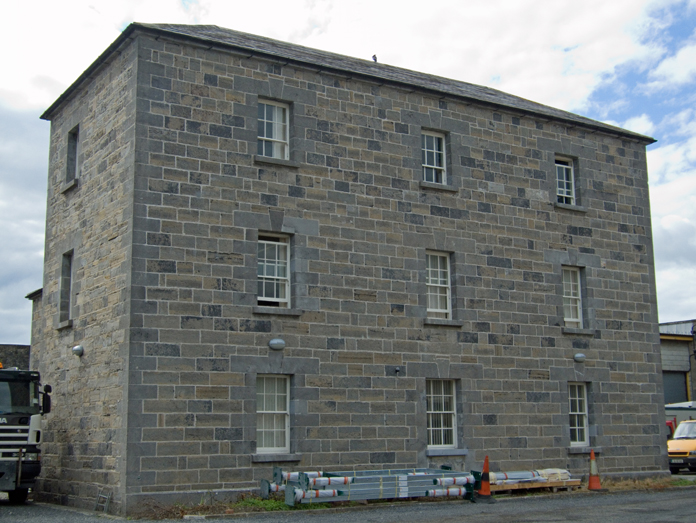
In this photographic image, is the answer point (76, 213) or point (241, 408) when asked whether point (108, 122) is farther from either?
point (241, 408)

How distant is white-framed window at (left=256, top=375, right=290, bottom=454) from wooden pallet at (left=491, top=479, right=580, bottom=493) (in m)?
4.89

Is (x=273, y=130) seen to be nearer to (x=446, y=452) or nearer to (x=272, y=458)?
(x=272, y=458)

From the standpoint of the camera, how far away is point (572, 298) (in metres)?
21.7

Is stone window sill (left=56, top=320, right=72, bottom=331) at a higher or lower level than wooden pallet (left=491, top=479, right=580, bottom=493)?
higher

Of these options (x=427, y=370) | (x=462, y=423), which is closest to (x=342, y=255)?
(x=427, y=370)

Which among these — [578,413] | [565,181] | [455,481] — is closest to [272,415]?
[455,481]

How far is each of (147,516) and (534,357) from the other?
10.4 meters

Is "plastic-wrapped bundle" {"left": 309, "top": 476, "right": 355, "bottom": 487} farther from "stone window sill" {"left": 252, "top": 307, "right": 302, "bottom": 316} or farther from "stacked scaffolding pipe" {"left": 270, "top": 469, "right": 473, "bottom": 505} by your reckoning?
"stone window sill" {"left": 252, "top": 307, "right": 302, "bottom": 316}

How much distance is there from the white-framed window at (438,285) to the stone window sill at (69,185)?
867cm

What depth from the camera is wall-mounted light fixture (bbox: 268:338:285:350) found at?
55.0 feet

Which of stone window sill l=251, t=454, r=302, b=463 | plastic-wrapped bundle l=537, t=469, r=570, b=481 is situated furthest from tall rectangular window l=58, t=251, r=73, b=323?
plastic-wrapped bundle l=537, t=469, r=570, b=481

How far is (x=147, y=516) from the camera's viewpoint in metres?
14.8

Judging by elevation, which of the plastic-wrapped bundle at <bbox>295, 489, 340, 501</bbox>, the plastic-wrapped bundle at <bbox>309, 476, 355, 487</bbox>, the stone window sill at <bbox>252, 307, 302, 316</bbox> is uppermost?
the stone window sill at <bbox>252, 307, 302, 316</bbox>

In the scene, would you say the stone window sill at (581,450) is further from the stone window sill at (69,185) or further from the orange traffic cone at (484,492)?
the stone window sill at (69,185)
